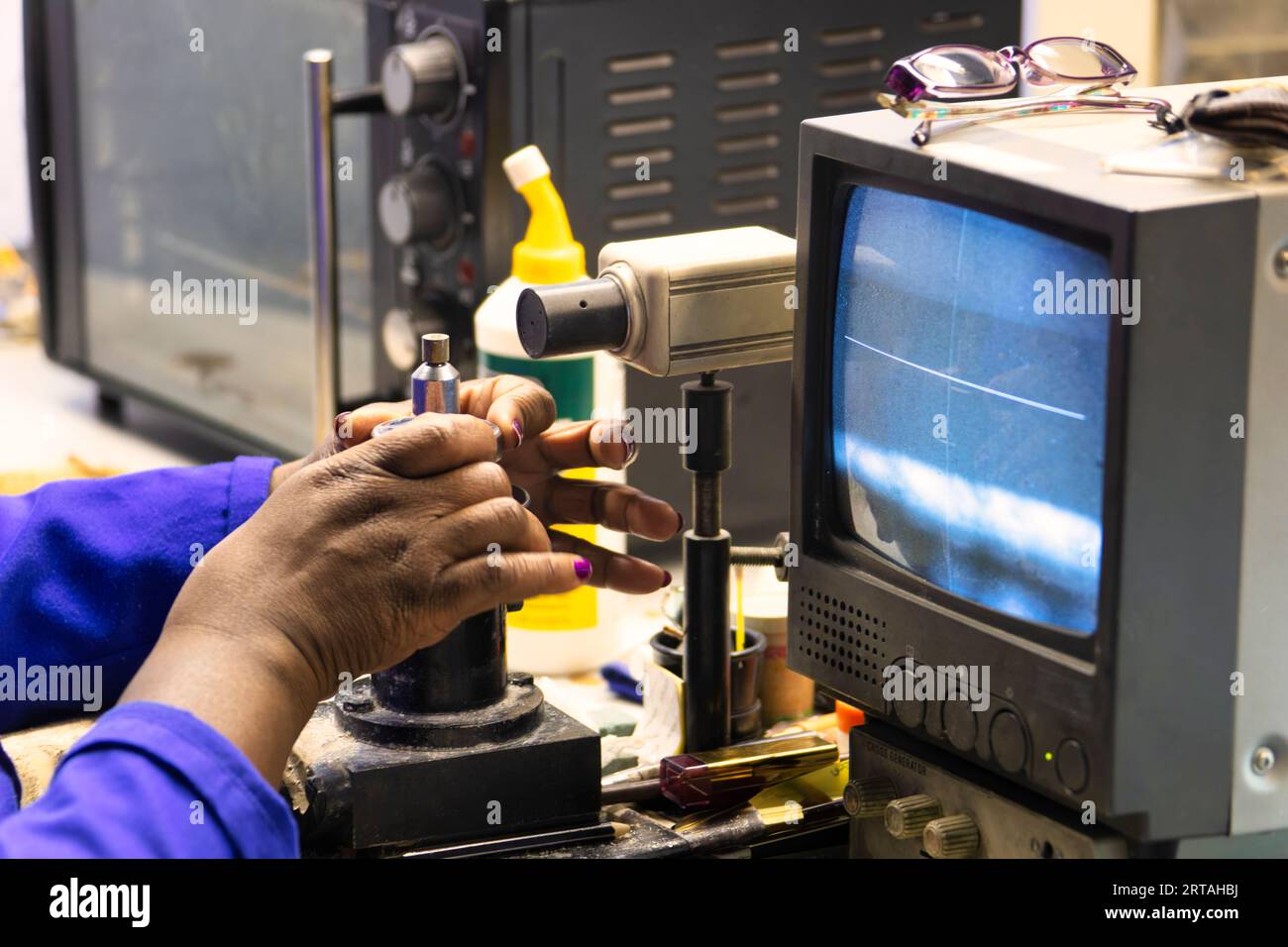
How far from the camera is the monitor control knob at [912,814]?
0.86 meters

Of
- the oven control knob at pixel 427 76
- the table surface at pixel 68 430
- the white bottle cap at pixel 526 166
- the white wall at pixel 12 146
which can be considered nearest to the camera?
the white bottle cap at pixel 526 166

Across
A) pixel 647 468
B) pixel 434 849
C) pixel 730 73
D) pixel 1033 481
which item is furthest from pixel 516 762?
pixel 730 73

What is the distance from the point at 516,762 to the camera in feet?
2.87

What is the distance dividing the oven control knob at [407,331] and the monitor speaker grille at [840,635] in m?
0.58

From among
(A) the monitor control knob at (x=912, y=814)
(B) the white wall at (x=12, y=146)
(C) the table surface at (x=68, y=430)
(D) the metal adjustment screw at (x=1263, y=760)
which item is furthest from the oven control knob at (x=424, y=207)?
(B) the white wall at (x=12, y=146)

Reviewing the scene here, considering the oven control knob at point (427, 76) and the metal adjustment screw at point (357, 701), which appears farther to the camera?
the oven control knob at point (427, 76)

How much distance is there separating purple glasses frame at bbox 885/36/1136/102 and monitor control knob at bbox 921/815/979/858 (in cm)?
35

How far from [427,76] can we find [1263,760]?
2.84 ft

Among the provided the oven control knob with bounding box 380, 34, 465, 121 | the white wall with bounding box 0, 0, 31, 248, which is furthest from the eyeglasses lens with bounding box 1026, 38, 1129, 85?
the white wall with bounding box 0, 0, 31, 248

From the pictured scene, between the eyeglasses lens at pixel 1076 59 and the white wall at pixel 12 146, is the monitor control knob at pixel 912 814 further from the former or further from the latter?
the white wall at pixel 12 146

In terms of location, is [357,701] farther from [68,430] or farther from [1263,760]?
[68,430]

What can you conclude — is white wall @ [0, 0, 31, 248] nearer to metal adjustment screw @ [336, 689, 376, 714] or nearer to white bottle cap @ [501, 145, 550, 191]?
white bottle cap @ [501, 145, 550, 191]
